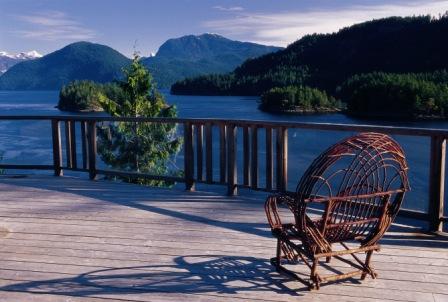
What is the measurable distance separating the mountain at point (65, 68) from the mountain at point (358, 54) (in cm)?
5540

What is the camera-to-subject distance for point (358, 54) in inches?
2601

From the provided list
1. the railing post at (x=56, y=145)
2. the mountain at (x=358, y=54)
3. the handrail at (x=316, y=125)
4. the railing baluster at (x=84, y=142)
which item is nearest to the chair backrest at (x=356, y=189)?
the handrail at (x=316, y=125)

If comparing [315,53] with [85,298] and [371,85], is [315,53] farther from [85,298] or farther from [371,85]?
[85,298]

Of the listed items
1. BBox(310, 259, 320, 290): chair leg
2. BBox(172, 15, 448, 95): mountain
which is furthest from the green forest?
BBox(310, 259, 320, 290): chair leg

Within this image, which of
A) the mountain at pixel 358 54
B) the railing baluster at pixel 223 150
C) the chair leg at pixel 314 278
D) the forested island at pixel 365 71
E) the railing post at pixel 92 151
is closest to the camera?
the chair leg at pixel 314 278

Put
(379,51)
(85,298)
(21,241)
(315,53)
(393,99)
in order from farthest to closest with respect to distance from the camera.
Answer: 1. (315,53)
2. (379,51)
3. (393,99)
4. (21,241)
5. (85,298)

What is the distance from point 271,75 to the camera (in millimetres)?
72625

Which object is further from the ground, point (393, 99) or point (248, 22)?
point (248, 22)

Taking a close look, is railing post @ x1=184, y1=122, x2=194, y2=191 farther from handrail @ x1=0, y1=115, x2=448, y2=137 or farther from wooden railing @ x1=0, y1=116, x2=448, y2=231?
handrail @ x1=0, y1=115, x2=448, y2=137

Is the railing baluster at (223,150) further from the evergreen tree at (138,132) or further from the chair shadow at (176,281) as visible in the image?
the evergreen tree at (138,132)

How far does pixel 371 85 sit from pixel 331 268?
162 ft

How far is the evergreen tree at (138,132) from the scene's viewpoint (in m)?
19.1

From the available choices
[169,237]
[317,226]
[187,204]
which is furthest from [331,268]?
[187,204]

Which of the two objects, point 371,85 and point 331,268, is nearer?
point 331,268
